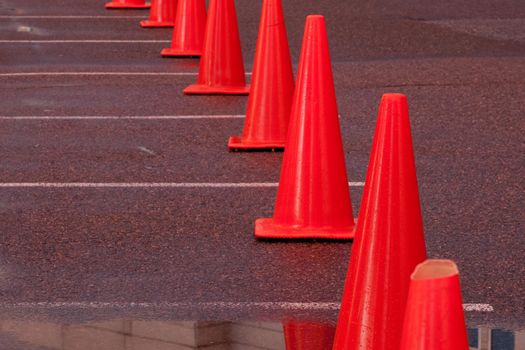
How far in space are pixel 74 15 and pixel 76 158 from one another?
9943 mm

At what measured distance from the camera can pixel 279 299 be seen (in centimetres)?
585

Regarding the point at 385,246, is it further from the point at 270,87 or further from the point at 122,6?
the point at 122,6

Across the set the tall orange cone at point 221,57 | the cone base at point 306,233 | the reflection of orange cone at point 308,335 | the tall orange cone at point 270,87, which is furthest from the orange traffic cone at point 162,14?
the reflection of orange cone at point 308,335

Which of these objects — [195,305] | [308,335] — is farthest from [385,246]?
[195,305]

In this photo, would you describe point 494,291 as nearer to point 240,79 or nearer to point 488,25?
point 240,79

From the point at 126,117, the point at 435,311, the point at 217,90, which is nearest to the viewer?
the point at 435,311

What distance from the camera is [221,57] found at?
11219 mm

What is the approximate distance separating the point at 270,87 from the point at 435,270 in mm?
5440

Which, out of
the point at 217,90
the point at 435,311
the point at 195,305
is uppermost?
the point at 435,311

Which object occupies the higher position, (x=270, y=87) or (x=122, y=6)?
(x=270, y=87)

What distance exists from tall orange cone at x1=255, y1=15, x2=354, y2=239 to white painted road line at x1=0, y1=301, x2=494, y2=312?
3.38ft

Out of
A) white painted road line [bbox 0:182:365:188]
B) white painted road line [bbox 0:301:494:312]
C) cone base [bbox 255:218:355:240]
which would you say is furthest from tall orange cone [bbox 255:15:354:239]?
white painted road line [bbox 0:182:365:188]

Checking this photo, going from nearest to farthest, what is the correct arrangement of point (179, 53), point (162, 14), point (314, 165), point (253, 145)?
point (314, 165), point (253, 145), point (179, 53), point (162, 14)

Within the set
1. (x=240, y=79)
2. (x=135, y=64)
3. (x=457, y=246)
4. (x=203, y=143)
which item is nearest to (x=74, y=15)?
(x=135, y=64)
